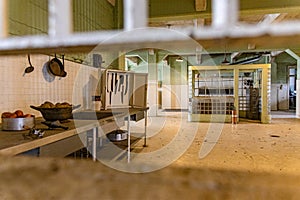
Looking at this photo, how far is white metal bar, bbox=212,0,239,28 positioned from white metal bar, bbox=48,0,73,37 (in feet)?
1.04

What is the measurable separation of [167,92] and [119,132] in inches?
330

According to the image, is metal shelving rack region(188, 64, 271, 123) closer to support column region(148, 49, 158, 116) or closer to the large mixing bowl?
support column region(148, 49, 158, 116)

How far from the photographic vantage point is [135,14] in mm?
565

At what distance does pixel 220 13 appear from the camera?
1.69 feet

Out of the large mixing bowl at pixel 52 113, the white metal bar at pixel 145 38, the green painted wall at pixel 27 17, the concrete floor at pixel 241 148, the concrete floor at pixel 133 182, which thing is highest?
the green painted wall at pixel 27 17

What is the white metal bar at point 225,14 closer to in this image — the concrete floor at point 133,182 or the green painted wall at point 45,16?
the concrete floor at point 133,182

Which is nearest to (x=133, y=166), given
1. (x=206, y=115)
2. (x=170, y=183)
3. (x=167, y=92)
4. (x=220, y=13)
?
(x=170, y=183)

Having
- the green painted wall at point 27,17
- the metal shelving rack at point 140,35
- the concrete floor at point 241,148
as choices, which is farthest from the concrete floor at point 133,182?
the green painted wall at point 27,17

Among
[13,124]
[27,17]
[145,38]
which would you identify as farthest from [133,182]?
[27,17]

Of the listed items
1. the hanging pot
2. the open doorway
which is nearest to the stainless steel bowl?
the hanging pot

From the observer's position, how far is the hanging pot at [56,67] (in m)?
3.33

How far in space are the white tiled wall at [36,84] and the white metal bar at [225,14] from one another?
189cm

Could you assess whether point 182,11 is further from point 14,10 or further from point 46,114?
point 46,114

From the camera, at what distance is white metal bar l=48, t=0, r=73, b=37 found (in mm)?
597
